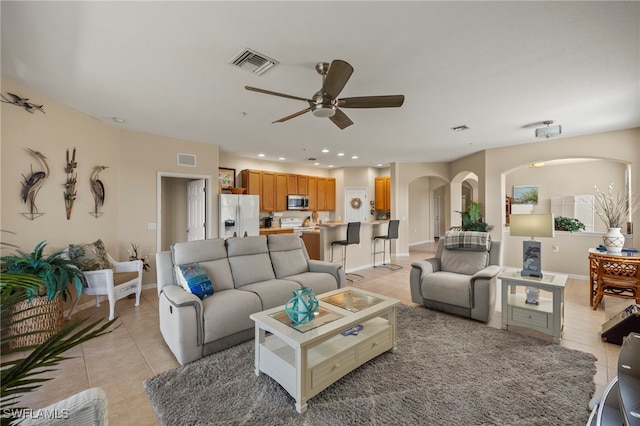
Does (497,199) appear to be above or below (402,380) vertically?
above

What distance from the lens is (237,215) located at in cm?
576

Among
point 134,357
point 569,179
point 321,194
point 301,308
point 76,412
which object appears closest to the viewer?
point 76,412

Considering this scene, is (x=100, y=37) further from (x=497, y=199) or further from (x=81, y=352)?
(x=497, y=199)

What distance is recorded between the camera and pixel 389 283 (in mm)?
5098

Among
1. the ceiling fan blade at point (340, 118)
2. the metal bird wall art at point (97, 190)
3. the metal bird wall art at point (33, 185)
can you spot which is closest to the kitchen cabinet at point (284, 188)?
the metal bird wall art at point (97, 190)

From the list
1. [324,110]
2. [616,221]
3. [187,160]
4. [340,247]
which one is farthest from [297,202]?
[616,221]

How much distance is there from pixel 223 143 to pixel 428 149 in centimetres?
426

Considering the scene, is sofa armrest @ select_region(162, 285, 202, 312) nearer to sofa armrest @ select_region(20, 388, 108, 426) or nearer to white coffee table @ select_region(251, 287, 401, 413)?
white coffee table @ select_region(251, 287, 401, 413)

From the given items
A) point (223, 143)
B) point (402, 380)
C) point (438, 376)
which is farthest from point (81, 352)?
point (223, 143)

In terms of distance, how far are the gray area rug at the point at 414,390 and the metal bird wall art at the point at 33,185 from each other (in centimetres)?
249

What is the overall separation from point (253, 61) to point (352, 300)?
7.98 ft

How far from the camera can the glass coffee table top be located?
2.62m

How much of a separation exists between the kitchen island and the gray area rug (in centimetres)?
288

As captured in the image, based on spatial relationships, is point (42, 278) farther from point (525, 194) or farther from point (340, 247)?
point (525, 194)
